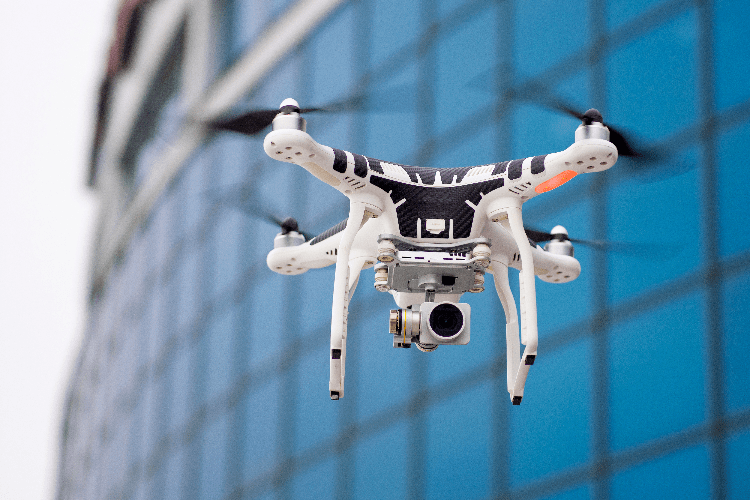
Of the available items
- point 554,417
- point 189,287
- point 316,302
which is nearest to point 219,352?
point 189,287

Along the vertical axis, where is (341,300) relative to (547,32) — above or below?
below

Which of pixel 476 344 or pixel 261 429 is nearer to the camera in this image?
pixel 476 344

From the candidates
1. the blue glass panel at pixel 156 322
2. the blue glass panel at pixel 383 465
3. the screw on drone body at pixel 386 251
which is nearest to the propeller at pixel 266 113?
the screw on drone body at pixel 386 251

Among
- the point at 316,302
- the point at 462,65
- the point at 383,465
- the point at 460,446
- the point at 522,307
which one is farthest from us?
the point at 316,302

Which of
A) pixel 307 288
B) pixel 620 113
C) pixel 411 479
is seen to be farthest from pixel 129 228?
pixel 620 113

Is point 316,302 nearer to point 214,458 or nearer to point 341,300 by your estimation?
point 214,458

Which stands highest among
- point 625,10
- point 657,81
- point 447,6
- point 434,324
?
point 447,6

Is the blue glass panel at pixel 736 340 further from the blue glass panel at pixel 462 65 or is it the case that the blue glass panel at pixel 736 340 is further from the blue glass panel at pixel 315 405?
the blue glass panel at pixel 315 405
